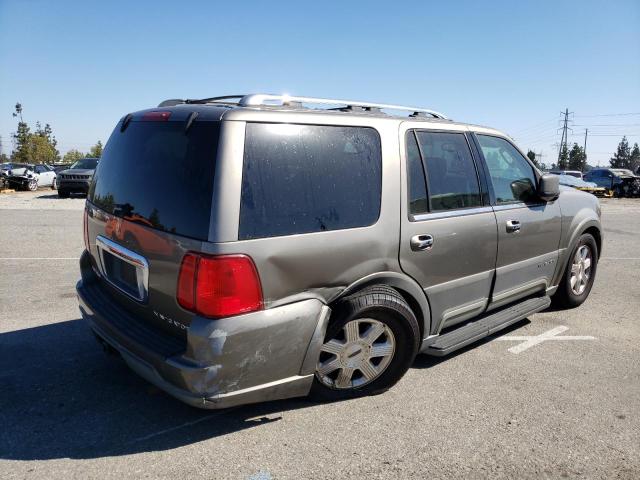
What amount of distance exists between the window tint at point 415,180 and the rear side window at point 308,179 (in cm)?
29

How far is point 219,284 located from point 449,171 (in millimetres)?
2023

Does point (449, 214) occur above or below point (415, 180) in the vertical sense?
below

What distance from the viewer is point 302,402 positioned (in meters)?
3.13

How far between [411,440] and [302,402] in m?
0.74

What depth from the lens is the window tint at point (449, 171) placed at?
3434mm

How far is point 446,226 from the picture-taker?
341 centimetres

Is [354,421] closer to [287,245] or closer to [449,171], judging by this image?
[287,245]

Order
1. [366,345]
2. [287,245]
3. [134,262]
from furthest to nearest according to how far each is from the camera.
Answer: [366,345], [134,262], [287,245]

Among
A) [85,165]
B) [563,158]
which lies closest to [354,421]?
[85,165]

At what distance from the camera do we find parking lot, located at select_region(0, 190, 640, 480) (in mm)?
2514

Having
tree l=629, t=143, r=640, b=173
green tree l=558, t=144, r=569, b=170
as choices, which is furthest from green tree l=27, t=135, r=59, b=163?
tree l=629, t=143, r=640, b=173

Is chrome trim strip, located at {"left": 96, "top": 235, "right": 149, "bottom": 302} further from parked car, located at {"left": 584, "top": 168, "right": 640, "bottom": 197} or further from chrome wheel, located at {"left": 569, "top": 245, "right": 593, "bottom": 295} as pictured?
parked car, located at {"left": 584, "top": 168, "right": 640, "bottom": 197}

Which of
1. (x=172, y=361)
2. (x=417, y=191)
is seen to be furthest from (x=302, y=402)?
(x=417, y=191)

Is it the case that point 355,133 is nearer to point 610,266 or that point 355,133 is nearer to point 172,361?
point 172,361
